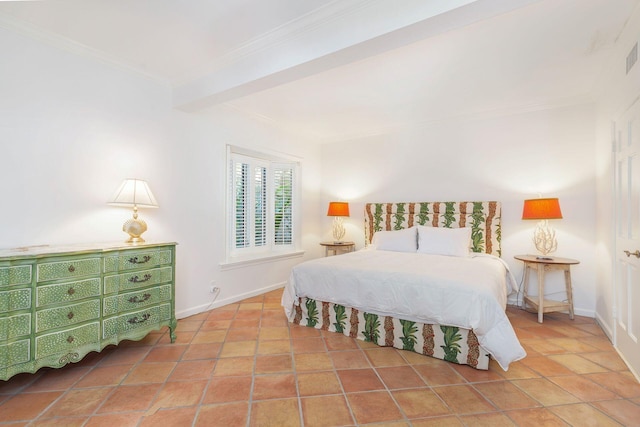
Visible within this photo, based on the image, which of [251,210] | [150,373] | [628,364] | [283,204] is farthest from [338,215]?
[628,364]

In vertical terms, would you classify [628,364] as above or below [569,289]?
below

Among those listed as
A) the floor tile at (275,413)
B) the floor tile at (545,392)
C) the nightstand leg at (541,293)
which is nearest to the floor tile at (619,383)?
the floor tile at (545,392)

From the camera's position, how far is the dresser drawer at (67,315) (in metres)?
2.01

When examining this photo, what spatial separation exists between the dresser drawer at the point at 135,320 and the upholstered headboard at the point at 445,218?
10.6 feet

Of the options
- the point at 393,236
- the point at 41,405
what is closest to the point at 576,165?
the point at 393,236

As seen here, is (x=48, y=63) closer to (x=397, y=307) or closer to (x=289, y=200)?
(x=289, y=200)

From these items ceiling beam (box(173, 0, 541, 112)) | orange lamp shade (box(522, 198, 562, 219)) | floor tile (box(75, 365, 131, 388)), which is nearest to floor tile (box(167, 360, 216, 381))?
floor tile (box(75, 365, 131, 388))

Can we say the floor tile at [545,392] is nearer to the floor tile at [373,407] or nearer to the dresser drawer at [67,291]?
the floor tile at [373,407]

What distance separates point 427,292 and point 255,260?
257 cm

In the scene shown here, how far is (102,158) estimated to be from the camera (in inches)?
109

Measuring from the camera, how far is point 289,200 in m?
5.05

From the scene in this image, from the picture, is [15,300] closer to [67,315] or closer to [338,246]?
[67,315]

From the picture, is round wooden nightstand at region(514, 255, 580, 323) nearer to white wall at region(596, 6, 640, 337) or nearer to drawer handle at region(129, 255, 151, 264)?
white wall at region(596, 6, 640, 337)

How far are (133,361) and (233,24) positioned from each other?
110 inches
